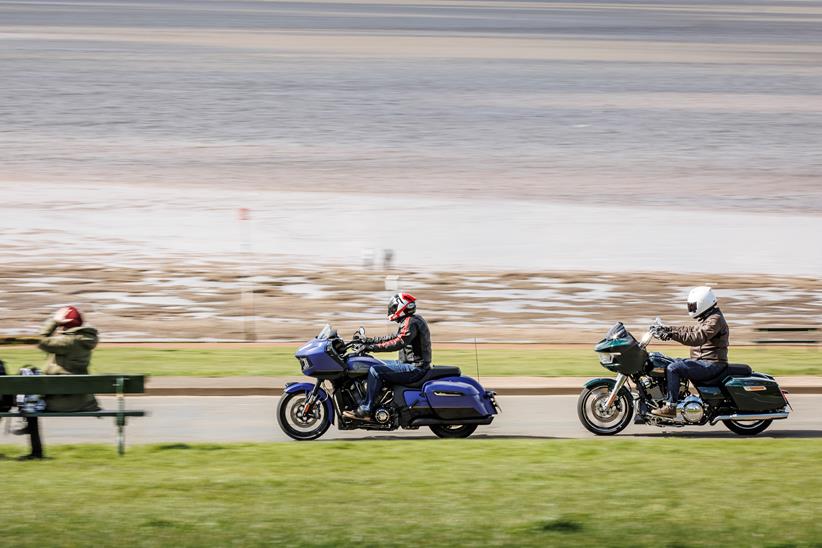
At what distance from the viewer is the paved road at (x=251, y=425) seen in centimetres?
1397

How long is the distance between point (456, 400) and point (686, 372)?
2.43m

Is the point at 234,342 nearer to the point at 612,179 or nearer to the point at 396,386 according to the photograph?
the point at 396,386

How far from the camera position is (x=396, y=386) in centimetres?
1361

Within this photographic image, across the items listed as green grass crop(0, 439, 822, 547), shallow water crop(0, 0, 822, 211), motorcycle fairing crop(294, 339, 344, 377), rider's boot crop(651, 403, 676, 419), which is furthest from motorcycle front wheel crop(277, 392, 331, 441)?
shallow water crop(0, 0, 822, 211)

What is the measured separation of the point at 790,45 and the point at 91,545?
90534 millimetres

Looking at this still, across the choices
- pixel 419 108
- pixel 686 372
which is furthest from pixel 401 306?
pixel 419 108

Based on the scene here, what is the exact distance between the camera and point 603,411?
14094 mm

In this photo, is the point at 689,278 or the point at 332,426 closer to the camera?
the point at 332,426

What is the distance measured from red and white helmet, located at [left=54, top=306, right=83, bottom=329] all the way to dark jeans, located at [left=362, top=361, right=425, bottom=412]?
121 inches

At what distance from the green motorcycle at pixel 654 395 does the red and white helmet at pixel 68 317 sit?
531 cm

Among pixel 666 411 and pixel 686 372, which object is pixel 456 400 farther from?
pixel 686 372

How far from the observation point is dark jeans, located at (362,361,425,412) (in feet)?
44.4

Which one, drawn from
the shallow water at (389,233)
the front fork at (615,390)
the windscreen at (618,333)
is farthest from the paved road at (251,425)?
the shallow water at (389,233)

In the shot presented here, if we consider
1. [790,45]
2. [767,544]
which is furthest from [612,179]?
[790,45]
